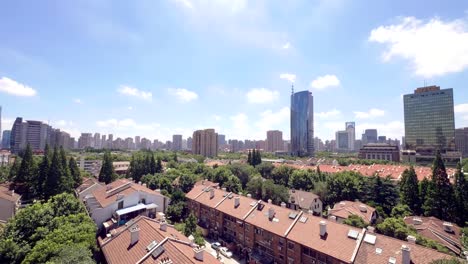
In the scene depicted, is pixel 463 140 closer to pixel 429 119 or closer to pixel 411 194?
pixel 429 119

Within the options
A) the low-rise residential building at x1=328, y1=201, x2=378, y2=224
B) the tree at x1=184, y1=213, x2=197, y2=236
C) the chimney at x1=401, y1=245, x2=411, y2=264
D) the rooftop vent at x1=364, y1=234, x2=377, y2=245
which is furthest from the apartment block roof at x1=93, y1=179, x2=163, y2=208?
the chimney at x1=401, y1=245, x2=411, y2=264

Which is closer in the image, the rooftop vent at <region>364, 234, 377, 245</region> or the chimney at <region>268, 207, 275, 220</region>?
the rooftop vent at <region>364, 234, 377, 245</region>

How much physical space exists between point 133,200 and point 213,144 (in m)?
105

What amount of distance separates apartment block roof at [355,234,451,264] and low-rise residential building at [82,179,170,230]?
23.6 meters

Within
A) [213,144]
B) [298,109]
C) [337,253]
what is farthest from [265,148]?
[337,253]

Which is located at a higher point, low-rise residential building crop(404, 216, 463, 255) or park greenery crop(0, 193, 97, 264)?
park greenery crop(0, 193, 97, 264)

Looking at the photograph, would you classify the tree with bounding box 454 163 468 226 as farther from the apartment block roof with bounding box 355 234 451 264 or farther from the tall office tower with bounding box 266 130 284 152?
the tall office tower with bounding box 266 130 284 152

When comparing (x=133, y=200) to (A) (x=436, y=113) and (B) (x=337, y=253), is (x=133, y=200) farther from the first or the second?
(A) (x=436, y=113)

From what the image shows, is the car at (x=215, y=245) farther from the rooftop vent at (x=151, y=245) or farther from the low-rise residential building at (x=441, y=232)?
the low-rise residential building at (x=441, y=232)

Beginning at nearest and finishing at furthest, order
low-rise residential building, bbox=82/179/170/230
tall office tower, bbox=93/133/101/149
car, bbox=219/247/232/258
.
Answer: car, bbox=219/247/232/258 < low-rise residential building, bbox=82/179/170/230 < tall office tower, bbox=93/133/101/149

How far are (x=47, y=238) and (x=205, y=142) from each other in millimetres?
113895

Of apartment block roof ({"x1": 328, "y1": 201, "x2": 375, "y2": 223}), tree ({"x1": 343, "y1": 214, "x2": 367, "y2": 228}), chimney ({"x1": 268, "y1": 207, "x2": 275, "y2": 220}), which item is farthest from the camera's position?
apartment block roof ({"x1": 328, "y1": 201, "x2": 375, "y2": 223})

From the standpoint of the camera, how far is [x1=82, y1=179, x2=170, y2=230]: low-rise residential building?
2727 centimetres

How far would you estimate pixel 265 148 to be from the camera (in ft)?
613
